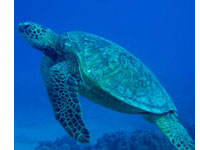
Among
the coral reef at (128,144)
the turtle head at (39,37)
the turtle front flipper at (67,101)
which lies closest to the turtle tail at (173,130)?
the turtle front flipper at (67,101)

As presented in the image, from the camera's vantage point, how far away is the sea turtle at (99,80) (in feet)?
12.6

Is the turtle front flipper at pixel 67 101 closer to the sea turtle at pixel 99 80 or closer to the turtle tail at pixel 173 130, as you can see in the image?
the sea turtle at pixel 99 80

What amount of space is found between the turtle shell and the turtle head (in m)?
0.42

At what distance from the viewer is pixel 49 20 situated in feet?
235

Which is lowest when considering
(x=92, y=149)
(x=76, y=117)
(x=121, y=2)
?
(x=92, y=149)

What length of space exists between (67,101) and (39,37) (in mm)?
1758

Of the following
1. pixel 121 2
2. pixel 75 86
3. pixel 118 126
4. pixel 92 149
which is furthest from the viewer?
pixel 121 2

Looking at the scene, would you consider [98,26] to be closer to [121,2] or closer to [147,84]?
[121,2]

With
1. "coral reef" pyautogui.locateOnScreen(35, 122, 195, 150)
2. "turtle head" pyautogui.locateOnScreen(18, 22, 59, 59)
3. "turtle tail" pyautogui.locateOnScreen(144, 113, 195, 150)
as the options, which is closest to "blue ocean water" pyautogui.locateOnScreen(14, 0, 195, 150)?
"coral reef" pyautogui.locateOnScreen(35, 122, 195, 150)

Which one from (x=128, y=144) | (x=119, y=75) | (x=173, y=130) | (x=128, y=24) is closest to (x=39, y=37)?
(x=119, y=75)

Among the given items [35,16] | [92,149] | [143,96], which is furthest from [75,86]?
[35,16]

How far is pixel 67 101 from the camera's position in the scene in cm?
358

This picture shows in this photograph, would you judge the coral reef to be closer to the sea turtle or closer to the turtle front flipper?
the sea turtle

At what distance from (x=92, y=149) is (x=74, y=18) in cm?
7743
